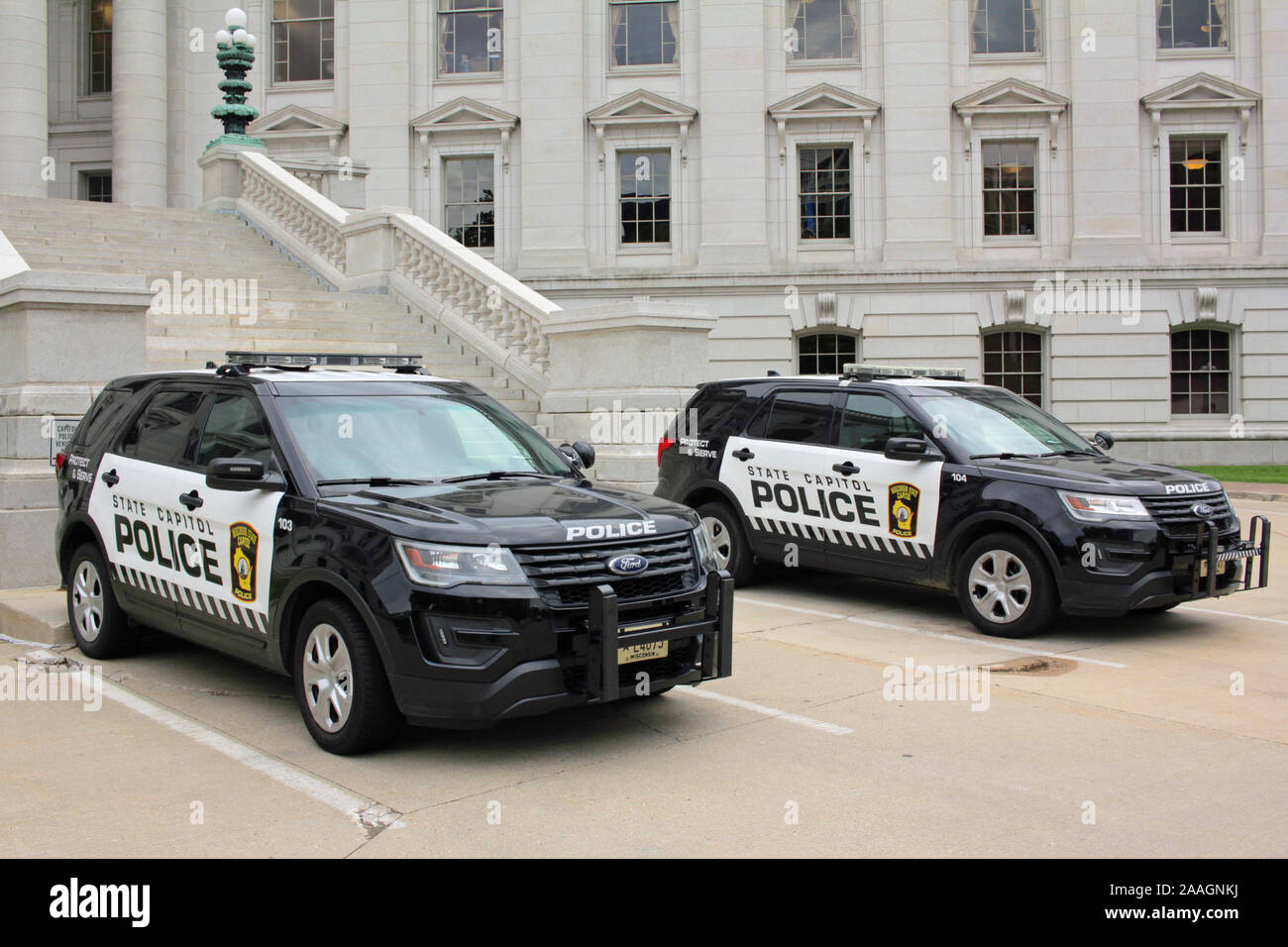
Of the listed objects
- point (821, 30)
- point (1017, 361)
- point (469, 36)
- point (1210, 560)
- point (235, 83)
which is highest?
point (469, 36)

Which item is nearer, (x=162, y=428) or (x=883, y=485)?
(x=162, y=428)

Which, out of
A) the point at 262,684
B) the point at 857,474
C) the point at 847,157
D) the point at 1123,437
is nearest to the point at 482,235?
the point at 847,157

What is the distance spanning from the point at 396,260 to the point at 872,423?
10.2 metres

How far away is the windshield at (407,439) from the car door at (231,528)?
0.79 feet

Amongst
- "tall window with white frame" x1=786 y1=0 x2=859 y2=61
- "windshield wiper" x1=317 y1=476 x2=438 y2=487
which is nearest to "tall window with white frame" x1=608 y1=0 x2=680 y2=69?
"tall window with white frame" x1=786 y1=0 x2=859 y2=61

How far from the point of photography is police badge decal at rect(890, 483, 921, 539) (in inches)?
359

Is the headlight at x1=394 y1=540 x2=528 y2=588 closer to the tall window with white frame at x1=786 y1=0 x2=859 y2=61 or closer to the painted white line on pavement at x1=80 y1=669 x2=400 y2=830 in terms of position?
the painted white line on pavement at x1=80 y1=669 x2=400 y2=830

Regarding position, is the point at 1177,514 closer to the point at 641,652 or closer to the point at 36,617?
the point at 641,652

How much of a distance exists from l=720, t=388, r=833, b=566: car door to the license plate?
421cm

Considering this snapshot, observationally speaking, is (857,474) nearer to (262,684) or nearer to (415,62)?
(262,684)

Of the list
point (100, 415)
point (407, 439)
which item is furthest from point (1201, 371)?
point (100, 415)

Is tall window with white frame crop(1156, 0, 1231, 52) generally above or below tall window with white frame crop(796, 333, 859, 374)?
above

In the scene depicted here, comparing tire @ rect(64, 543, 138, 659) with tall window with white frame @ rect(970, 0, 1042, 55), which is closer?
tire @ rect(64, 543, 138, 659)

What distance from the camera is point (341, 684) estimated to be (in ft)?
18.6
